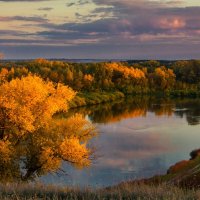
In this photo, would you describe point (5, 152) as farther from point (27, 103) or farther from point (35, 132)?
point (27, 103)

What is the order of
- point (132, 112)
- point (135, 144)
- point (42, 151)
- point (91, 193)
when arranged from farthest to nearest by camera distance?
1. point (132, 112)
2. point (135, 144)
3. point (42, 151)
4. point (91, 193)

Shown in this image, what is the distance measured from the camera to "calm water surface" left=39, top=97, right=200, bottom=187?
95.4 ft

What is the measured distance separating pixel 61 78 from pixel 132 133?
49063mm

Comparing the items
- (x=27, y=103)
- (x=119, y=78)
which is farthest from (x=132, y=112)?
(x=27, y=103)

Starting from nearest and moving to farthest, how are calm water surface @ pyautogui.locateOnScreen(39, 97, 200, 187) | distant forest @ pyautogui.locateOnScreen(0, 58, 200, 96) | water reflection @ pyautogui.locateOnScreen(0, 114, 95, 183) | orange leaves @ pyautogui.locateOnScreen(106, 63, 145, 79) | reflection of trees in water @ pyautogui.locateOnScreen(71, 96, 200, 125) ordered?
water reflection @ pyautogui.locateOnScreen(0, 114, 95, 183), calm water surface @ pyautogui.locateOnScreen(39, 97, 200, 187), reflection of trees in water @ pyautogui.locateOnScreen(71, 96, 200, 125), distant forest @ pyautogui.locateOnScreen(0, 58, 200, 96), orange leaves @ pyautogui.locateOnScreen(106, 63, 145, 79)

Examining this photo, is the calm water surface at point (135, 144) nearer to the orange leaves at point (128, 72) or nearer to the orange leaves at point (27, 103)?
the orange leaves at point (27, 103)

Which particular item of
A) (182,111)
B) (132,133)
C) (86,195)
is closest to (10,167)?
(86,195)

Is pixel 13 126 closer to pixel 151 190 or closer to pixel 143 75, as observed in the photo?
pixel 151 190

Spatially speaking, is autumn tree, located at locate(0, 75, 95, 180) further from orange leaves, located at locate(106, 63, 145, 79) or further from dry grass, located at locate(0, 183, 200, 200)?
orange leaves, located at locate(106, 63, 145, 79)

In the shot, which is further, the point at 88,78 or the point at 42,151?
the point at 88,78

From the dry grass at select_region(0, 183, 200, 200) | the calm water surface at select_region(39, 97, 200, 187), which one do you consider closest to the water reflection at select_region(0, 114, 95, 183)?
the calm water surface at select_region(39, 97, 200, 187)

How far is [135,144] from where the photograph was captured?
40781 mm

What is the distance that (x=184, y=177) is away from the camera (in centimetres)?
2427

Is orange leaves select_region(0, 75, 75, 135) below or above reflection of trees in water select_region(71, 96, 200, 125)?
above
